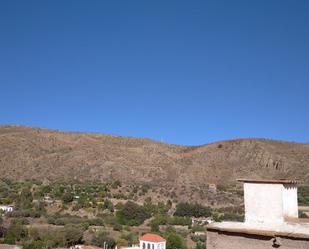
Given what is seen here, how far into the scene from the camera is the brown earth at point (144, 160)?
7006 cm

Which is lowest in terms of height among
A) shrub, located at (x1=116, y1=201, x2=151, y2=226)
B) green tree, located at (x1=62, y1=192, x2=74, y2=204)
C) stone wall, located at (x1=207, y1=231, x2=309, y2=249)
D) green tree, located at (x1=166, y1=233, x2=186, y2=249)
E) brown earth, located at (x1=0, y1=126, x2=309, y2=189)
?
green tree, located at (x1=166, y1=233, x2=186, y2=249)

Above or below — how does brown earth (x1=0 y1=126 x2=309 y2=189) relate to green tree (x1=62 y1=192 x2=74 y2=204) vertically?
above

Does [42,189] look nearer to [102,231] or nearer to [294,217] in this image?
[102,231]

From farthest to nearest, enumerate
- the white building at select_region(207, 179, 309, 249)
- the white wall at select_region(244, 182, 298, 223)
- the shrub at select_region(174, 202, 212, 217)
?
the shrub at select_region(174, 202, 212, 217), the white wall at select_region(244, 182, 298, 223), the white building at select_region(207, 179, 309, 249)

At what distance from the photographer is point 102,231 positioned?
38.8 m

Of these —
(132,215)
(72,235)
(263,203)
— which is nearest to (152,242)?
(72,235)

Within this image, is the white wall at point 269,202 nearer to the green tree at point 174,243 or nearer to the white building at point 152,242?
the white building at point 152,242

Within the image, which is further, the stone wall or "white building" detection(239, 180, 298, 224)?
"white building" detection(239, 180, 298, 224)

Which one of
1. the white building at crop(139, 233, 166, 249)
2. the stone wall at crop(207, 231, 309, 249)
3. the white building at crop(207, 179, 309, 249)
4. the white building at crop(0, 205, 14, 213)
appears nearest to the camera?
the stone wall at crop(207, 231, 309, 249)

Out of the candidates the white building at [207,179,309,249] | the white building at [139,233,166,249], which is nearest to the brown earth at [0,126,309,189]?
the white building at [139,233,166,249]

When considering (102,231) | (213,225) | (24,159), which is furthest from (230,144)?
(213,225)

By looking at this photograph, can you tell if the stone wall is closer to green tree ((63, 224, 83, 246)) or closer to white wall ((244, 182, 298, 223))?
white wall ((244, 182, 298, 223))

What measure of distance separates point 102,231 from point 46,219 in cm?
792

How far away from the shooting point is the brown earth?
70062 millimetres
